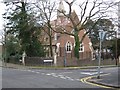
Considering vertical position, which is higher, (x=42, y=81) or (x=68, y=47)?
(x=68, y=47)

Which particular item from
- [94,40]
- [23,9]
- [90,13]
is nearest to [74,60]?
[90,13]

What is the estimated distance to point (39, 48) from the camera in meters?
55.2

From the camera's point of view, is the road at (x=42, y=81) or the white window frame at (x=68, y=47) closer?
the road at (x=42, y=81)

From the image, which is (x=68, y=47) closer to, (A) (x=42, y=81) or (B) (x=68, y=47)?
(B) (x=68, y=47)

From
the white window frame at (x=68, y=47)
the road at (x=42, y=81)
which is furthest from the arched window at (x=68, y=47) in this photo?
the road at (x=42, y=81)

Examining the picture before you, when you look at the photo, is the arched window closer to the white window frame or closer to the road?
the white window frame

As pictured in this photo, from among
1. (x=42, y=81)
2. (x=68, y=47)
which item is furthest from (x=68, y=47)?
(x=42, y=81)

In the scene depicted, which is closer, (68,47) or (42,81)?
(42,81)

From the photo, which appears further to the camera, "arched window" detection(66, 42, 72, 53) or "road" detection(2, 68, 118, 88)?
"arched window" detection(66, 42, 72, 53)

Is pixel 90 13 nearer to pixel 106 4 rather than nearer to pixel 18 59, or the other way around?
pixel 106 4

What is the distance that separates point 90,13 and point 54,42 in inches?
924

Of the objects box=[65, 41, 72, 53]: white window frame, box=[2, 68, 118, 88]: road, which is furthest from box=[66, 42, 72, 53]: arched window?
box=[2, 68, 118, 88]: road

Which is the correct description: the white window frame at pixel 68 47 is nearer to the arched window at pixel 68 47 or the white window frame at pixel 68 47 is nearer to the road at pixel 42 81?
the arched window at pixel 68 47

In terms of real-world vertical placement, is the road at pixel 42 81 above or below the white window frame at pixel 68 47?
below
